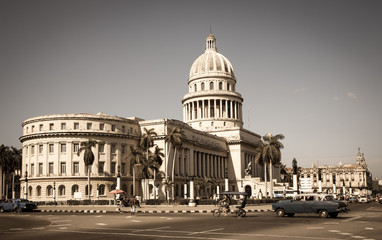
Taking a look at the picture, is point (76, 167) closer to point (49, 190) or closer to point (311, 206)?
point (49, 190)

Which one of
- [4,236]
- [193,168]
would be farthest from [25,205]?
[193,168]

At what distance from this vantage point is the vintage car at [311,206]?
114 ft

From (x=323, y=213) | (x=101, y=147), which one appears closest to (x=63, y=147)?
(x=101, y=147)

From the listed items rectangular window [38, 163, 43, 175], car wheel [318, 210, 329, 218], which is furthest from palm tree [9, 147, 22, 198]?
car wheel [318, 210, 329, 218]

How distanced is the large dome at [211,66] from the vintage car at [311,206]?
96955 millimetres

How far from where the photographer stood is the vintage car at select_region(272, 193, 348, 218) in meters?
34.7

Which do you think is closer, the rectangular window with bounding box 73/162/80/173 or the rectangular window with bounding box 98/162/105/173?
the rectangular window with bounding box 73/162/80/173

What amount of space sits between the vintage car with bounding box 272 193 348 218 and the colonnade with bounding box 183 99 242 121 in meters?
91.8

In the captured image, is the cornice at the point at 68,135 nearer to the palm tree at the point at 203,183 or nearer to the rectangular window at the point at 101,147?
the rectangular window at the point at 101,147

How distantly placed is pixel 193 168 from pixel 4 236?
79811mm

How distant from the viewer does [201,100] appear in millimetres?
129125

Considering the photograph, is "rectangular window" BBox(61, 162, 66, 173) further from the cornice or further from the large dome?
the large dome

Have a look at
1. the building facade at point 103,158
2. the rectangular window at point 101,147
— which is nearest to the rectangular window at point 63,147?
the building facade at point 103,158

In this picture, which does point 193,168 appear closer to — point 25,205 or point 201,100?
point 201,100
